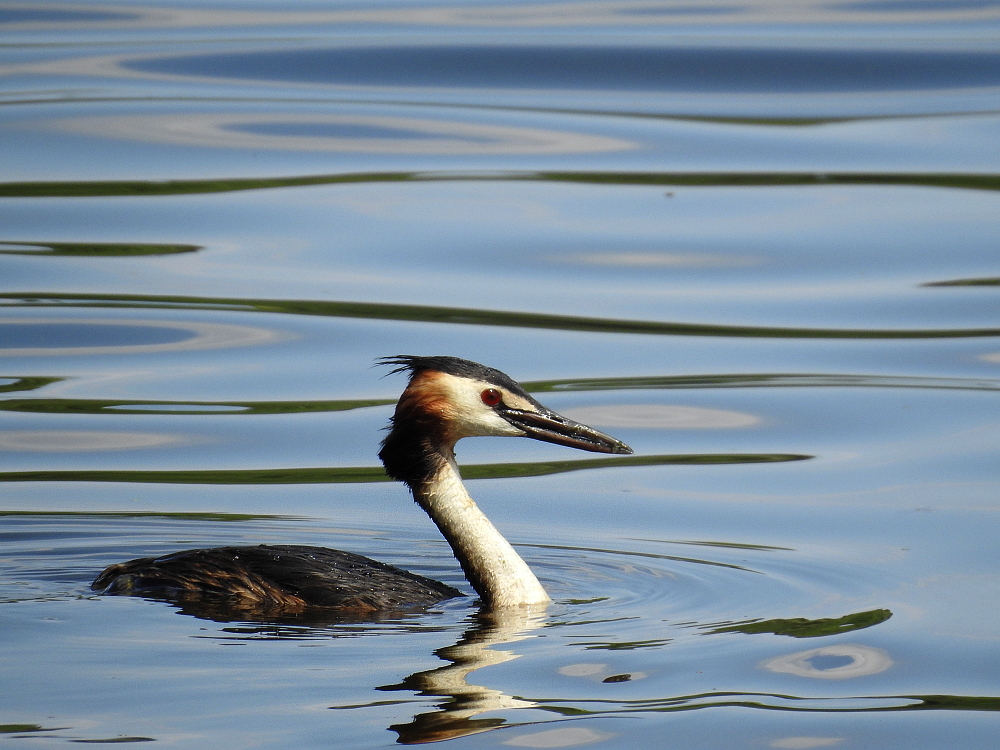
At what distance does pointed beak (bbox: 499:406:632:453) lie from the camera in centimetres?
681

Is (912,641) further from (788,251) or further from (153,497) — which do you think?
(788,251)

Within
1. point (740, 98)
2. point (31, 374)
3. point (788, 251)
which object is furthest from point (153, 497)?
point (740, 98)

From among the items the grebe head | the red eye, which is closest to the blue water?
the grebe head

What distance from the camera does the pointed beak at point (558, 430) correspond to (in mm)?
6812

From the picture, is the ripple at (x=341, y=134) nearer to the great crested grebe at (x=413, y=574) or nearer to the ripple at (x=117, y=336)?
the ripple at (x=117, y=336)

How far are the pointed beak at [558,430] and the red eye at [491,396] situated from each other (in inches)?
2.3

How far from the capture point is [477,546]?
263 inches

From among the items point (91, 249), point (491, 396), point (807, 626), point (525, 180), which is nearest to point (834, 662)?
point (807, 626)

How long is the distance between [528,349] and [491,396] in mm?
3694

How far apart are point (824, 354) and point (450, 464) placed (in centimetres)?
427

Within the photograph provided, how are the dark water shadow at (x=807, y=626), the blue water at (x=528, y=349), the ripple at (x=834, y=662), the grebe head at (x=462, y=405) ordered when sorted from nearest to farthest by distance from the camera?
the blue water at (x=528, y=349) → the ripple at (x=834, y=662) → the dark water shadow at (x=807, y=626) → the grebe head at (x=462, y=405)

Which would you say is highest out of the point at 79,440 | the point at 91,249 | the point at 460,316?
the point at 91,249

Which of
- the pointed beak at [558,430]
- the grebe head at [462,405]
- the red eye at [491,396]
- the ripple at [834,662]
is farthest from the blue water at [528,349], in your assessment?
the red eye at [491,396]

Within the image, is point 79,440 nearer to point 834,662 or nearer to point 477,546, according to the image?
point 477,546
